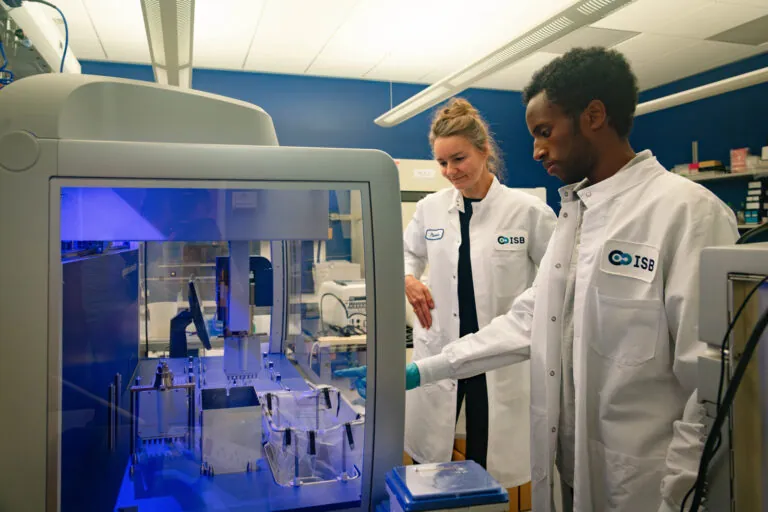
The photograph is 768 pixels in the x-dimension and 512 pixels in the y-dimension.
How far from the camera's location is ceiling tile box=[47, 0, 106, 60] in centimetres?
364

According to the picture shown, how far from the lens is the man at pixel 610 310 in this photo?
1.16m

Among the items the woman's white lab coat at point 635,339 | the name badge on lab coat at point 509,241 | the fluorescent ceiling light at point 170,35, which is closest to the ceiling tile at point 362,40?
the fluorescent ceiling light at point 170,35

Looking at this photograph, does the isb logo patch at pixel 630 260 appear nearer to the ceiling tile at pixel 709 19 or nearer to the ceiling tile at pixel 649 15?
the ceiling tile at pixel 649 15

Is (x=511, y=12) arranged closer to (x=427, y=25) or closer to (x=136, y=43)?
(x=427, y=25)

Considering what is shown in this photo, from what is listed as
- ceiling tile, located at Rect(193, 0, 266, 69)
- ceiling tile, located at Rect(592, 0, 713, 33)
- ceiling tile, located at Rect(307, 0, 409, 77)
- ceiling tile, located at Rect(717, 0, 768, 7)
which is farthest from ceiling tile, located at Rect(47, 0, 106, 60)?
ceiling tile, located at Rect(717, 0, 768, 7)

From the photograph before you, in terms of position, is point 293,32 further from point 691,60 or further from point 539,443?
point 539,443

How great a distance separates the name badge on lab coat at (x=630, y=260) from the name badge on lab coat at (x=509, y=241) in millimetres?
842

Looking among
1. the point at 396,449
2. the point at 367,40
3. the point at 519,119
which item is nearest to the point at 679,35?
the point at 519,119

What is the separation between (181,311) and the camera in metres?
1.11

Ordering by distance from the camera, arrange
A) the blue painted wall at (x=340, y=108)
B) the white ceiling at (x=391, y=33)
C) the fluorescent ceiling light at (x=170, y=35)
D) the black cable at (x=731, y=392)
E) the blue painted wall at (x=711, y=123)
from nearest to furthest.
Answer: the black cable at (x=731, y=392), the fluorescent ceiling light at (x=170, y=35), the white ceiling at (x=391, y=33), the blue painted wall at (x=711, y=123), the blue painted wall at (x=340, y=108)

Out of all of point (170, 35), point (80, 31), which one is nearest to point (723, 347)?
point (170, 35)

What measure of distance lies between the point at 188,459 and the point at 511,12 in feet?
12.0

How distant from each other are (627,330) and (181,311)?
0.93m

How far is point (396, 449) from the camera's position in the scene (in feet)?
3.28
